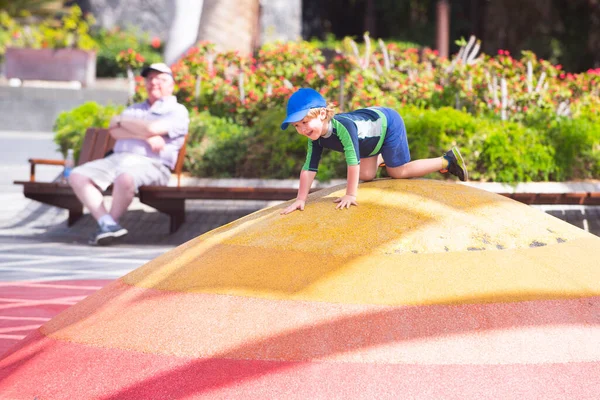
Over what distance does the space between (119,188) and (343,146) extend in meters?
4.72

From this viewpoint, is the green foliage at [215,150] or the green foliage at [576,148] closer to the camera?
the green foliage at [576,148]

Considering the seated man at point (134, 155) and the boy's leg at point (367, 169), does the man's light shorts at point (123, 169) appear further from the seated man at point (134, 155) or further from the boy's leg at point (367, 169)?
the boy's leg at point (367, 169)

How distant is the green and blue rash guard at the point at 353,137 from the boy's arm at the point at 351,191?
2.6 inches

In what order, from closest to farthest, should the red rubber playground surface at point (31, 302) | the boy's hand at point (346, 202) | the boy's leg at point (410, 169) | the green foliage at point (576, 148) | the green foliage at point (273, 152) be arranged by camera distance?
the boy's hand at point (346, 202) < the red rubber playground surface at point (31, 302) < the boy's leg at point (410, 169) < the green foliage at point (576, 148) < the green foliage at point (273, 152)

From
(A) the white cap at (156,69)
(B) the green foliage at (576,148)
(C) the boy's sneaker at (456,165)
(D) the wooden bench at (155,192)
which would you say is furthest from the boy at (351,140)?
(B) the green foliage at (576,148)

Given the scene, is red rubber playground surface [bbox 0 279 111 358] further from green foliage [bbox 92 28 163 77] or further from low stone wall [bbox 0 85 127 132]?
green foliage [bbox 92 28 163 77]

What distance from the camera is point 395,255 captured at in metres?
4.26

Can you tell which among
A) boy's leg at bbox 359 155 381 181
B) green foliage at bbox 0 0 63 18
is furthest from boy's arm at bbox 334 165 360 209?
green foliage at bbox 0 0 63 18

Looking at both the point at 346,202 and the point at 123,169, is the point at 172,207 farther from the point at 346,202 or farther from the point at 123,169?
the point at 346,202

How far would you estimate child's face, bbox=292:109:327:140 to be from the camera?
4.86 m

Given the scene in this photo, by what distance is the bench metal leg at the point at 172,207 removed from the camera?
970 cm

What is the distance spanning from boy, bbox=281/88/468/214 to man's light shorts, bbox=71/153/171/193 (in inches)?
167

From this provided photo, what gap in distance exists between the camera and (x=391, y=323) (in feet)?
12.7

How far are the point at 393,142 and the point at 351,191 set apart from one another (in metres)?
0.83
